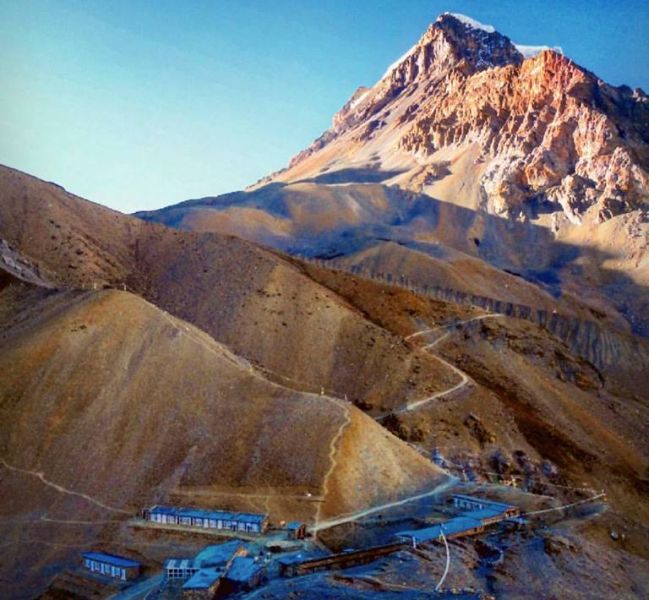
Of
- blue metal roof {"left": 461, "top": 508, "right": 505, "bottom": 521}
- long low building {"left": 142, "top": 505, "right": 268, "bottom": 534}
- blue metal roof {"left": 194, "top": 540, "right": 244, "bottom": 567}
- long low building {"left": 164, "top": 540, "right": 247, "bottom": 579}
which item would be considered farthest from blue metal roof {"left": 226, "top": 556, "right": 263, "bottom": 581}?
blue metal roof {"left": 461, "top": 508, "right": 505, "bottom": 521}

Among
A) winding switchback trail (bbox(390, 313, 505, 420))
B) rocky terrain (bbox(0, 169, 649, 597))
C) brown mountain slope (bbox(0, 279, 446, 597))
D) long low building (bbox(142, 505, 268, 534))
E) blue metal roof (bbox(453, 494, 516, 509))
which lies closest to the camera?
long low building (bbox(142, 505, 268, 534))

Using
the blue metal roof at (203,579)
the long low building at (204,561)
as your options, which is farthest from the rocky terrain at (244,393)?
the blue metal roof at (203,579)

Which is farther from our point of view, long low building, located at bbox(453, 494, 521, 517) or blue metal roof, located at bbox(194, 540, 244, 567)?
long low building, located at bbox(453, 494, 521, 517)

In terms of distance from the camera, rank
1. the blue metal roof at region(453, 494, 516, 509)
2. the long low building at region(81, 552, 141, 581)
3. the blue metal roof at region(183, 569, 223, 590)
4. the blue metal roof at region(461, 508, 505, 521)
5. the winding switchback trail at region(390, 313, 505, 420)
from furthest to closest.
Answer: the winding switchback trail at region(390, 313, 505, 420)
the blue metal roof at region(453, 494, 516, 509)
the blue metal roof at region(461, 508, 505, 521)
the long low building at region(81, 552, 141, 581)
the blue metal roof at region(183, 569, 223, 590)

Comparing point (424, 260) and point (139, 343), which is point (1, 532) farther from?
point (424, 260)

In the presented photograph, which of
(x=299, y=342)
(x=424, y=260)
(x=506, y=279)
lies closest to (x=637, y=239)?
(x=506, y=279)

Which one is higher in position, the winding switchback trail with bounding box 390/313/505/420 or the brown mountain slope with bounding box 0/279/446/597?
the winding switchback trail with bounding box 390/313/505/420

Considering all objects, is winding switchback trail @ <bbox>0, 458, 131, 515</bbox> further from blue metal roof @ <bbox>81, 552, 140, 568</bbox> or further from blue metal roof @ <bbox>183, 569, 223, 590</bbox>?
blue metal roof @ <bbox>183, 569, 223, 590</bbox>
